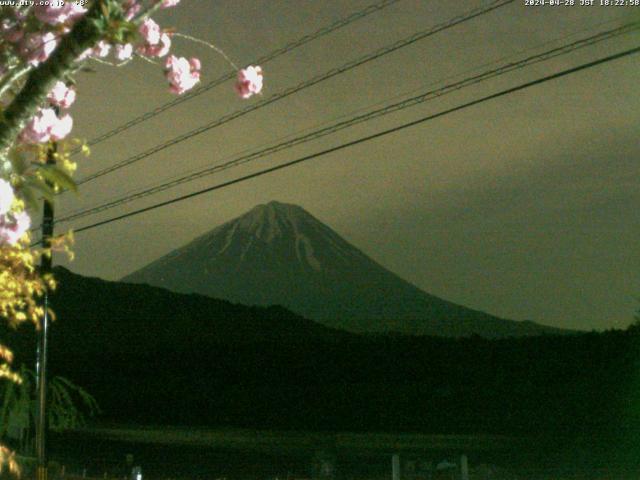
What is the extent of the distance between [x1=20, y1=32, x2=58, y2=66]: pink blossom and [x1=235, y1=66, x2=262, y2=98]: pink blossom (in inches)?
45.9

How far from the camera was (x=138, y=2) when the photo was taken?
4.87 m

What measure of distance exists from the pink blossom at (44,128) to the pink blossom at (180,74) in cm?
79

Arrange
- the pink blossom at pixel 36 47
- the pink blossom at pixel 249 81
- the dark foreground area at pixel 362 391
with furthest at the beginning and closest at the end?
1. the dark foreground area at pixel 362 391
2. the pink blossom at pixel 249 81
3. the pink blossom at pixel 36 47

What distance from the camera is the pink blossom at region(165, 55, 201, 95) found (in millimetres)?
5895

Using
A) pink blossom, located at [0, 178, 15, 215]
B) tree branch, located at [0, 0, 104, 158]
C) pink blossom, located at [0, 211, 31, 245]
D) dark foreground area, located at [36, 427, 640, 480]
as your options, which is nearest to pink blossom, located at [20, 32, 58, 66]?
tree branch, located at [0, 0, 104, 158]

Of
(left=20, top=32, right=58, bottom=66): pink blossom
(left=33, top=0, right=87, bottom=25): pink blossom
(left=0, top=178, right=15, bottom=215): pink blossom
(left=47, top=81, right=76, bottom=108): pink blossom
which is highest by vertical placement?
(left=47, top=81, right=76, bottom=108): pink blossom

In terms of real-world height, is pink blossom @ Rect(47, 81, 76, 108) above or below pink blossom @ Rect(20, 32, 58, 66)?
above

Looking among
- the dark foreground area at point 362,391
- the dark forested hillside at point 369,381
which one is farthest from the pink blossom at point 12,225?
the dark forested hillside at point 369,381

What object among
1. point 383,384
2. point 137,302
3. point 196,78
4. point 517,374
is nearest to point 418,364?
point 383,384

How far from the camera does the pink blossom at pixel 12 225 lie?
515 cm

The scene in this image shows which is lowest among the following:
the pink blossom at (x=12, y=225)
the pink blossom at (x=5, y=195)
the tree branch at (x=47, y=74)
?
the pink blossom at (x=5, y=195)

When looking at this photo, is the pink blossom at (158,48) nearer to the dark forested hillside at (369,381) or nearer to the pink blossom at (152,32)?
the pink blossom at (152,32)

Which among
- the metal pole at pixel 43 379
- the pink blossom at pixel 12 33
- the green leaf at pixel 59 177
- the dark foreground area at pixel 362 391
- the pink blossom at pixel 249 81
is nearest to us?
the green leaf at pixel 59 177

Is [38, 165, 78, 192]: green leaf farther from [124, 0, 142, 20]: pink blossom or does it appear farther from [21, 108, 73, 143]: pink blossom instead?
[124, 0, 142, 20]: pink blossom
